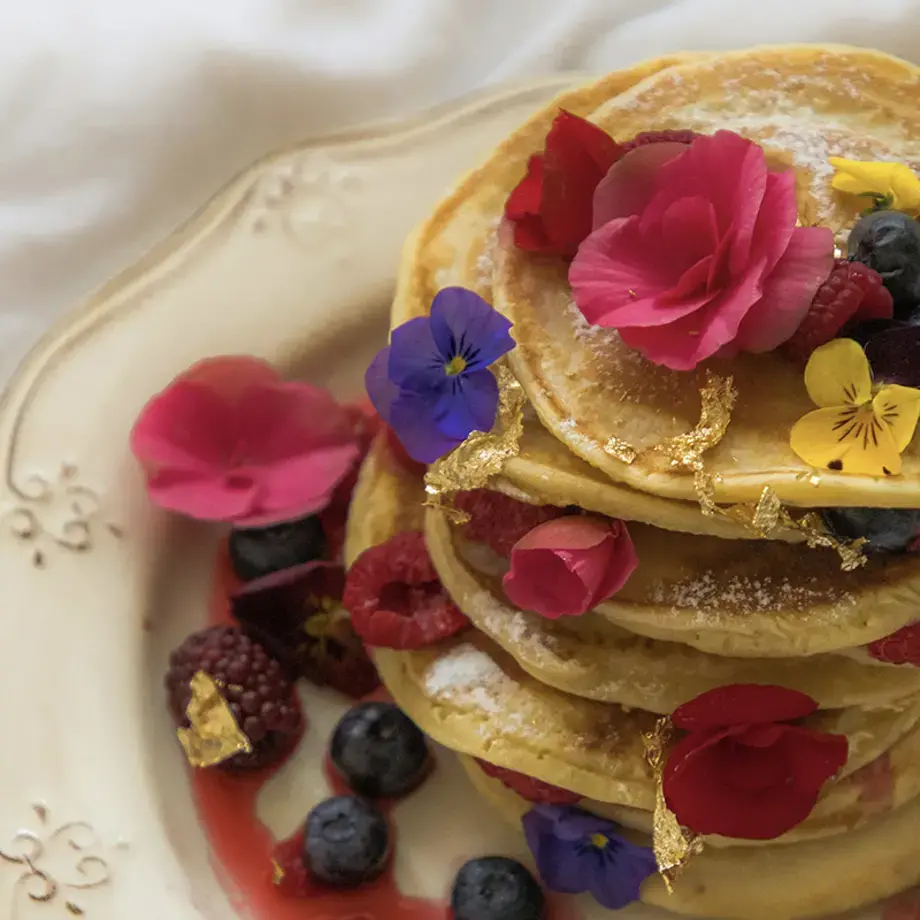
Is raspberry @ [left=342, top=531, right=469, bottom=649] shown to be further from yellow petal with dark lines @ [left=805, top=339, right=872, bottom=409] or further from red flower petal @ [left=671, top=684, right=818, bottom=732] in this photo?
yellow petal with dark lines @ [left=805, top=339, right=872, bottom=409]

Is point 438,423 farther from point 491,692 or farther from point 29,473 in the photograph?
point 29,473

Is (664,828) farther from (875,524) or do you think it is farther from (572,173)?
(572,173)

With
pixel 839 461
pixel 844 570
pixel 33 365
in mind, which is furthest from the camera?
pixel 33 365

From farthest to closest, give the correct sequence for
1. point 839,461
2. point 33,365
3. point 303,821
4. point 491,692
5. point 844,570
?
point 33,365 → point 303,821 → point 491,692 → point 844,570 → point 839,461

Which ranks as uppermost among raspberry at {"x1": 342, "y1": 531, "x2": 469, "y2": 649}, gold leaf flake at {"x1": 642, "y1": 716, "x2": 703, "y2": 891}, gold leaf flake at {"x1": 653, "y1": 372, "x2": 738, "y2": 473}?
gold leaf flake at {"x1": 653, "y1": 372, "x2": 738, "y2": 473}

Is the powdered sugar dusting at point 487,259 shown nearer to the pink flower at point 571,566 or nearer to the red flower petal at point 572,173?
the red flower petal at point 572,173

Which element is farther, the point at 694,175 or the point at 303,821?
the point at 303,821

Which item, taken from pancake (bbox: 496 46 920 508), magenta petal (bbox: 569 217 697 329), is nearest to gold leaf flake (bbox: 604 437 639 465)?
pancake (bbox: 496 46 920 508)

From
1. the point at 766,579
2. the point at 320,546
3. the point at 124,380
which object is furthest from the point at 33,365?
the point at 766,579
